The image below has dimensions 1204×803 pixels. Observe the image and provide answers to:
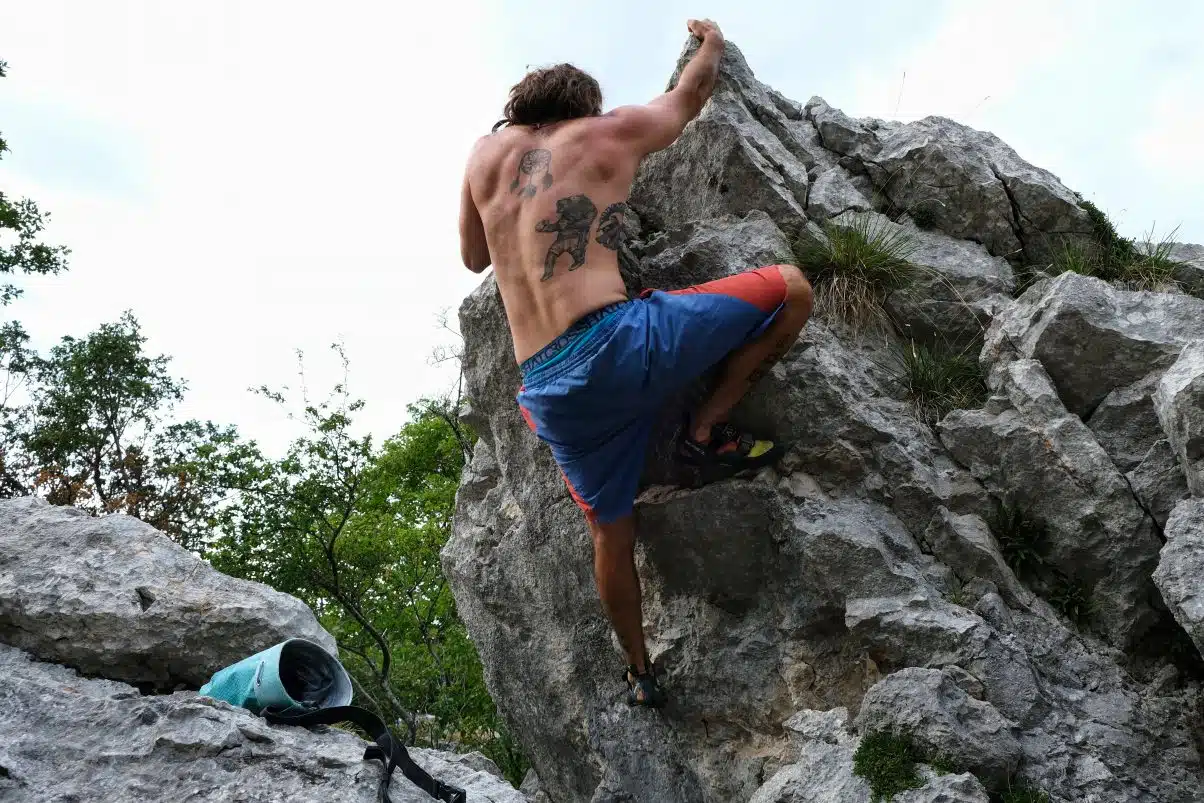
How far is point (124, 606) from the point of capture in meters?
3.98

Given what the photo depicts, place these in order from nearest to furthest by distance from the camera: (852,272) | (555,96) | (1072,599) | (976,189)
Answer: (1072,599), (555,96), (852,272), (976,189)

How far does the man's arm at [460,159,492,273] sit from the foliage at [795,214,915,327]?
193 centimetres

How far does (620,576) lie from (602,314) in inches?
55.2

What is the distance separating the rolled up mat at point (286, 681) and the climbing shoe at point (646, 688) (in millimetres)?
1785

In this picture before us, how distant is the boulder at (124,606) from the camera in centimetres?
391

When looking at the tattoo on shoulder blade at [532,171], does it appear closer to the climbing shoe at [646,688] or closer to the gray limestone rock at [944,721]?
the climbing shoe at [646,688]

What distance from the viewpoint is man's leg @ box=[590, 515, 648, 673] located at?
4.74 metres

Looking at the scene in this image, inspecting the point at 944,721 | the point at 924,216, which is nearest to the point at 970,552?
the point at 944,721

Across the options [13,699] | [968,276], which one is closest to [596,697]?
[13,699]

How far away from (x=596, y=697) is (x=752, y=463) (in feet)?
5.76

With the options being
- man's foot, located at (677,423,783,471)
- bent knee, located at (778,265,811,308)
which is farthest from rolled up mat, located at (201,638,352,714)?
bent knee, located at (778,265,811,308)

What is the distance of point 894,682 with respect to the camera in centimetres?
398

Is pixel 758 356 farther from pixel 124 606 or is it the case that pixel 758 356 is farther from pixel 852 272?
pixel 124 606

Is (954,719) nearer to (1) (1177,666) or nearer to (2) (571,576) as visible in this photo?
(1) (1177,666)
